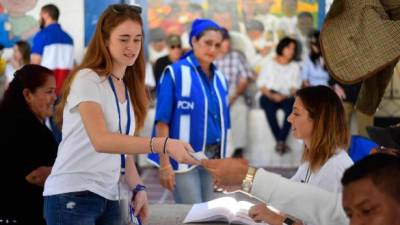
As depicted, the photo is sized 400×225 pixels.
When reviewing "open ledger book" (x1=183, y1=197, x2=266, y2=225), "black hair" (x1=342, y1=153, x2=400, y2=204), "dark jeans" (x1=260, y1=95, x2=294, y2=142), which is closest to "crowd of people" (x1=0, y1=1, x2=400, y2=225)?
"black hair" (x1=342, y1=153, x2=400, y2=204)

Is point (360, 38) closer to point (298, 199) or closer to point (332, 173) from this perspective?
point (298, 199)

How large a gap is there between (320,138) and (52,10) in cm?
401

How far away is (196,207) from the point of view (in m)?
3.25

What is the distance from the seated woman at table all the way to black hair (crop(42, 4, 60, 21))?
3.60 m

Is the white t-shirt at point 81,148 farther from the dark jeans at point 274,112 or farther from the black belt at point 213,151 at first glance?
the dark jeans at point 274,112

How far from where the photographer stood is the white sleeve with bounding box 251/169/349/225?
2.21 metres

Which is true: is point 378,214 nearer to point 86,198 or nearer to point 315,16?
point 86,198

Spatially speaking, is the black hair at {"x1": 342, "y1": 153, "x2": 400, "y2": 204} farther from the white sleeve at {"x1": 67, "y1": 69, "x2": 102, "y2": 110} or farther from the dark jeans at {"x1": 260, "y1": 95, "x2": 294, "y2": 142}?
the dark jeans at {"x1": 260, "y1": 95, "x2": 294, "y2": 142}

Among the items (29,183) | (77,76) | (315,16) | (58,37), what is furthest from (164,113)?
(315,16)

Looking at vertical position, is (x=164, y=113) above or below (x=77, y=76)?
below

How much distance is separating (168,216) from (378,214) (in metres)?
1.46

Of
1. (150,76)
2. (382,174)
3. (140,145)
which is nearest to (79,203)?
(140,145)

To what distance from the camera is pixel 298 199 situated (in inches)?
87.7

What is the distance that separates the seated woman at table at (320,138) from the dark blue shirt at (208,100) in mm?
1060
